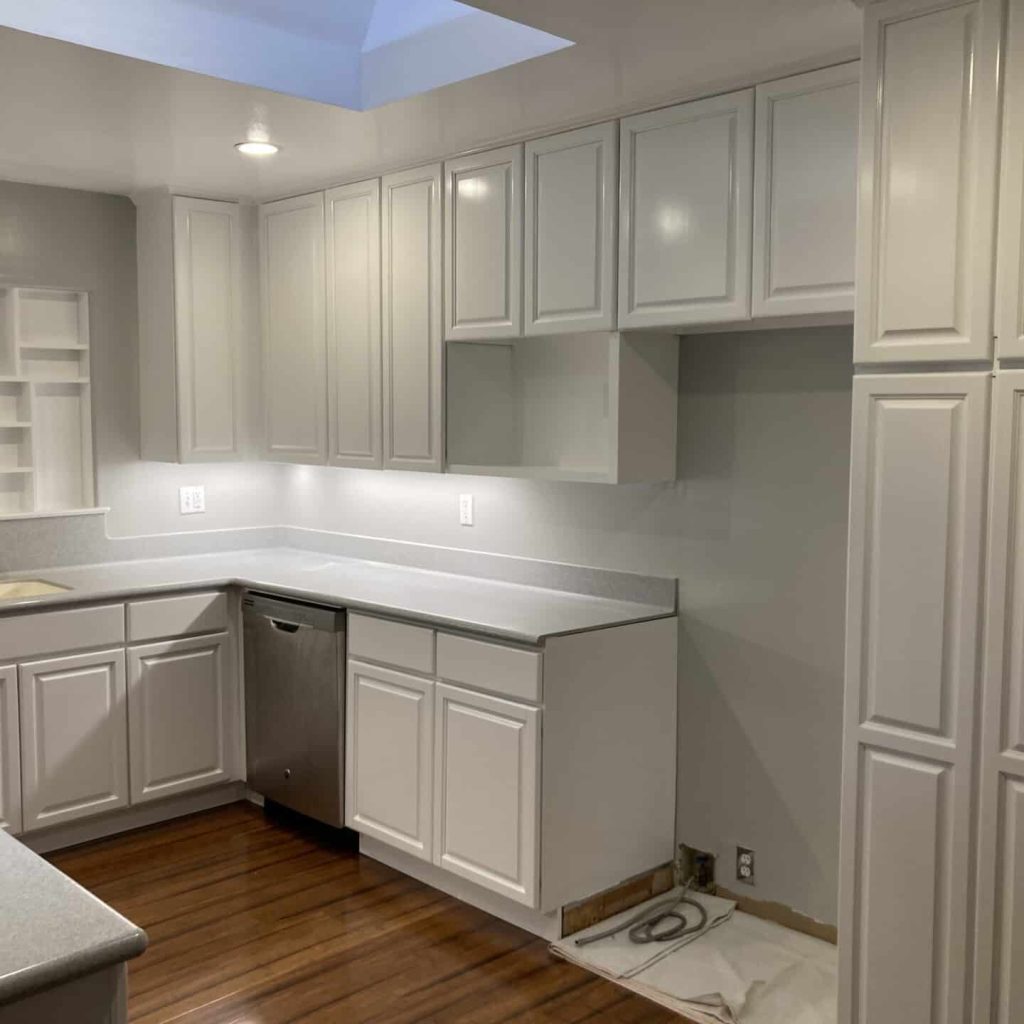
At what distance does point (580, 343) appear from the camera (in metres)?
3.58

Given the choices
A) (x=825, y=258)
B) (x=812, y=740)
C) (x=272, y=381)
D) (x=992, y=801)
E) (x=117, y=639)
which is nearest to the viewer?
(x=992, y=801)

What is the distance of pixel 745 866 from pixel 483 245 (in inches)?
81.5

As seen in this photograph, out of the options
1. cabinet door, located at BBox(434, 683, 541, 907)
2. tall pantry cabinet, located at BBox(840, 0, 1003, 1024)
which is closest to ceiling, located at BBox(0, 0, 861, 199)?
tall pantry cabinet, located at BBox(840, 0, 1003, 1024)

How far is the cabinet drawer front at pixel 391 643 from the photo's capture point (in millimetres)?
3350

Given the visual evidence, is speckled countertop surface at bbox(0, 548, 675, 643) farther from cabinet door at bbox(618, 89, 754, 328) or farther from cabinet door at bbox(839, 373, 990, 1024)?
cabinet door at bbox(839, 373, 990, 1024)

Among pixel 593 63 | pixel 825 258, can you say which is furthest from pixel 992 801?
pixel 593 63

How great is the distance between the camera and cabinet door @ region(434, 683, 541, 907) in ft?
9.98

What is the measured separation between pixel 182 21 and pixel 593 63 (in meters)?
1.03

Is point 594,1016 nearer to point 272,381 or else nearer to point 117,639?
point 117,639

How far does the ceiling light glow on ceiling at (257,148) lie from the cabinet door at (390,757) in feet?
5.49

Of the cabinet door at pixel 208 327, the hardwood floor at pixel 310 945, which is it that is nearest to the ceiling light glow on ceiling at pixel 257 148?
the cabinet door at pixel 208 327

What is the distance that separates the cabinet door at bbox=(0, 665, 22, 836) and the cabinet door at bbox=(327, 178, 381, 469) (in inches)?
53.1

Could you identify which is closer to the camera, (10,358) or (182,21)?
(182,21)

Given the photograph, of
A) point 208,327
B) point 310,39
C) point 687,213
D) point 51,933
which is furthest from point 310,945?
point 310,39
